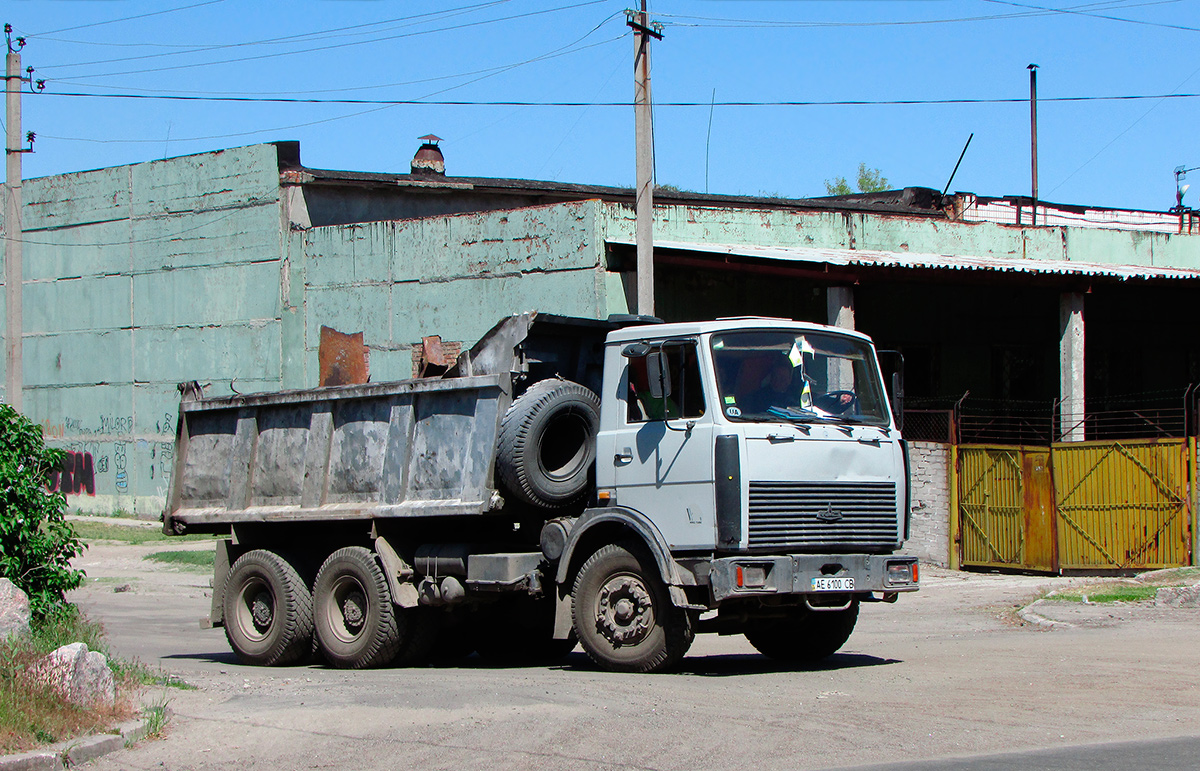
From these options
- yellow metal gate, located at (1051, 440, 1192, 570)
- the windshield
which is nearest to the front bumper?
the windshield

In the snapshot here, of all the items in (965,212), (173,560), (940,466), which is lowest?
(173,560)

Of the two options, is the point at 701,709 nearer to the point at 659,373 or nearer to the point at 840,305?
the point at 659,373

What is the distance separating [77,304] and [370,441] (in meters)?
22.4

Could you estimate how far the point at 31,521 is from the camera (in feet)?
35.3

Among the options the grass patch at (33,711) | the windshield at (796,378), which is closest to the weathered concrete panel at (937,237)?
the windshield at (796,378)

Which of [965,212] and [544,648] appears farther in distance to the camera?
[965,212]

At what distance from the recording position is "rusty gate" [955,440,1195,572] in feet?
58.9

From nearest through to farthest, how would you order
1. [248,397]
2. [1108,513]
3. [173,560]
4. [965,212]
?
[248,397] → [1108,513] → [173,560] → [965,212]

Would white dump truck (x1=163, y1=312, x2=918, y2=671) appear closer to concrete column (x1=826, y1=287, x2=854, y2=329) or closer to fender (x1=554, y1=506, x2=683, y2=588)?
fender (x1=554, y1=506, x2=683, y2=588)

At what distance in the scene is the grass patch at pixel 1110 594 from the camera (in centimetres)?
1501

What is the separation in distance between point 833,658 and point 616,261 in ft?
37.4

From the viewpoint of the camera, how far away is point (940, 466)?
20.3 meters

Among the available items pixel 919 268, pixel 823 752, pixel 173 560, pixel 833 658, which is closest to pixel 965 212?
pixel 919 268

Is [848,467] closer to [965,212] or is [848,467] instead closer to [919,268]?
[919,268]
